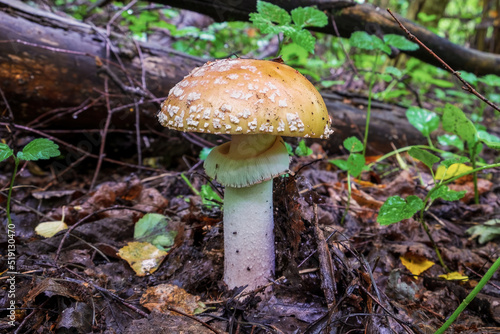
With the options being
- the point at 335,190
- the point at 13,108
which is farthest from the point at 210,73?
the point at 13,108

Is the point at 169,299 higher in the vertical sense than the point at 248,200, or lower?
lower

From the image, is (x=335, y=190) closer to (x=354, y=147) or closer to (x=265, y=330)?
(x=354, y=147)

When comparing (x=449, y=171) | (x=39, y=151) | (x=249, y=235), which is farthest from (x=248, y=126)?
(x=449, y=171)

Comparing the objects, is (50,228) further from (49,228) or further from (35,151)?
(35,151)

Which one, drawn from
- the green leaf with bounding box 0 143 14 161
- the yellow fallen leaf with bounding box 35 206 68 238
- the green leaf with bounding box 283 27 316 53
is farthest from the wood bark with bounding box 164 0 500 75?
the yellow fallen leaf with bounding box 35 206 68 238

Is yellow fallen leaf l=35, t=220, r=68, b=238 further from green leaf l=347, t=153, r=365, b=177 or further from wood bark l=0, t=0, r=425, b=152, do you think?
green leaf l=347, t=153, r=365, b=177

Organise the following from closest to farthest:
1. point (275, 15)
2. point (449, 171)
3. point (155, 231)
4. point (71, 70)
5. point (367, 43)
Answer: point (275, 15)
point (155, 231)
point (367, 43)
point (449, 171)
point (71, 70)

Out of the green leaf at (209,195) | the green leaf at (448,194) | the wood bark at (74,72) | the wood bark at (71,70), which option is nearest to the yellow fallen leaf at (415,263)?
the green leaf at (448,194)
